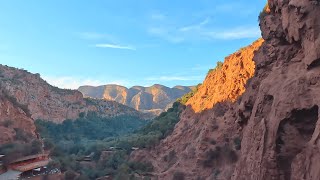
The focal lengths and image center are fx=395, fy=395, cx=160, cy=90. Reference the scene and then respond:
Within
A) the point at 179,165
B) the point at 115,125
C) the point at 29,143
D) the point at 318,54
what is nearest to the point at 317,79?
the point at 318,54

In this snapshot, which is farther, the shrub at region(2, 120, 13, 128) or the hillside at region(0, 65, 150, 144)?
the hillside at region(0, 65, 150, 144)

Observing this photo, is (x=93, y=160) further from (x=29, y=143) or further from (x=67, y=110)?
(x=67, y=110)

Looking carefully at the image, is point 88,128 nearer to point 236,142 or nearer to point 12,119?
point 12,119

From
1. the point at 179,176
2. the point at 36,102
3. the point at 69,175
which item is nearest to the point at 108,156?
the point at 69,175

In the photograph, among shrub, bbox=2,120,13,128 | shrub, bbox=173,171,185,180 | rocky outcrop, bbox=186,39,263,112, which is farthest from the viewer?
rocky outcrop, bbox=186,39,263,112

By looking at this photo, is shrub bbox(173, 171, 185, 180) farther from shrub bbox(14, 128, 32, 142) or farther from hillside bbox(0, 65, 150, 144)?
hillside bbox(0, 65, 150, 144)

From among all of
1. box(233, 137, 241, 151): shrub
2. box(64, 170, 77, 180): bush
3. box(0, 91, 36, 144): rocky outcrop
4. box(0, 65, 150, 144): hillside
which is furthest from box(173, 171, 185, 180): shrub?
box(0, 65, 150, 144): hillside

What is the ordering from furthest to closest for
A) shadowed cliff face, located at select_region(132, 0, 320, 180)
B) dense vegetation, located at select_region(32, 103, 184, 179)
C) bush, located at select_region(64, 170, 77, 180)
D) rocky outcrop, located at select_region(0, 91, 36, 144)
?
dense vegetation, located at select_region(32, 103, 184, 179) → rocky outcrop, located at select_region(0, 91, 36, 144) → bush, located at select_region(64, 170, 77, 180) → shadowed cliff face, located at select_region(132, 0, 320, 180)

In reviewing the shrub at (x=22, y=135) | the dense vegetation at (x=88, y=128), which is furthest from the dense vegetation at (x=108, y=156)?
the shrub at (x=22, y=135)

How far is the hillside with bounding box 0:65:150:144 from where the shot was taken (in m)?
49.5

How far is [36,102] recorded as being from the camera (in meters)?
88.9

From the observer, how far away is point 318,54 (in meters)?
9.04

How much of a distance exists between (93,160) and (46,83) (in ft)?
167

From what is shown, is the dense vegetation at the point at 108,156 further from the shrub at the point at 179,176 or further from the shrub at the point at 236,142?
the shrub at the point at 236,142
